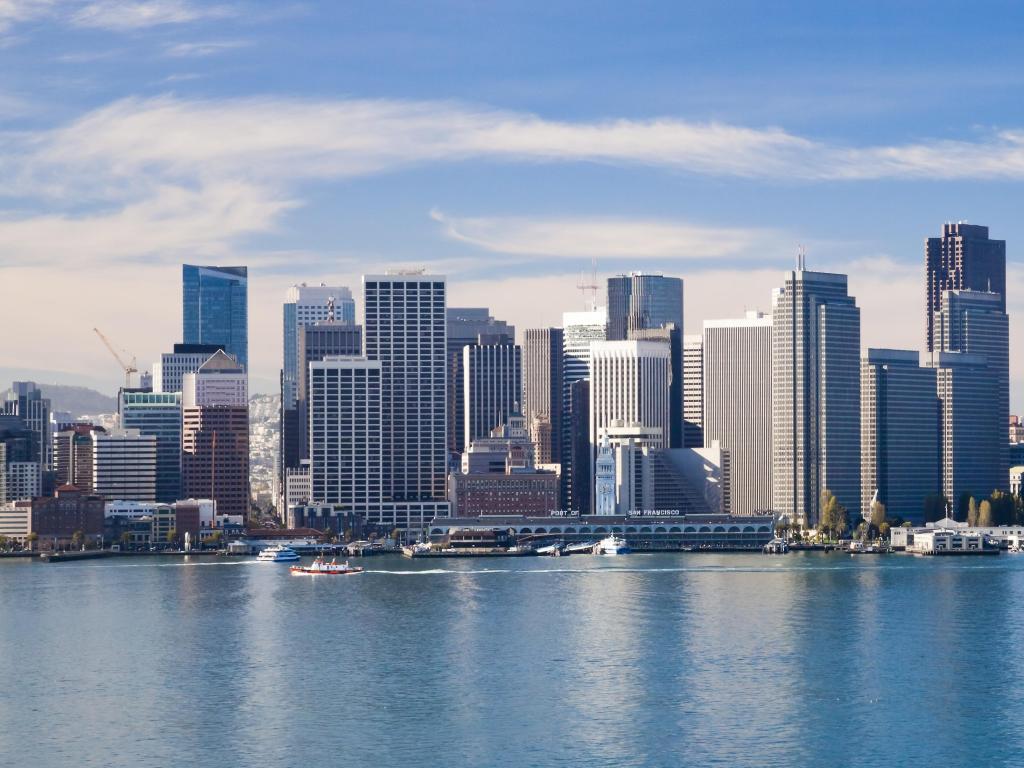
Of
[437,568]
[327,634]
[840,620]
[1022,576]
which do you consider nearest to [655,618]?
[840,620]

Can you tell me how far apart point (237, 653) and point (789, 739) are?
32.0 metres

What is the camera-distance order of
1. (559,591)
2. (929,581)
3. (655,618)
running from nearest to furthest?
(655,618) → (559,591) → (929,581)

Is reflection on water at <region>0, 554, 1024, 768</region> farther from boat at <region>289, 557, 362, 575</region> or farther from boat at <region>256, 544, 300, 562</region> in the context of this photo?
boat at <region>256, 544, 300, 562</region>

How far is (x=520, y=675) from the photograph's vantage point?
261 feet

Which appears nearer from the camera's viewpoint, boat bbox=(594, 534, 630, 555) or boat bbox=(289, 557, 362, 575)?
boat bbox=(289, 557, 362, 575)

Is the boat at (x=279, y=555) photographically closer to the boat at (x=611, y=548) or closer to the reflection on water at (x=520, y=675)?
the boat at (x=611, y=548)

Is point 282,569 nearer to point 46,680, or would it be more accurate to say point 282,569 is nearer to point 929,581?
point 929,581

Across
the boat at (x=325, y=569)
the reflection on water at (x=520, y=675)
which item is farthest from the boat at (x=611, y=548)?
the reflection on water at (x=520, y=675)

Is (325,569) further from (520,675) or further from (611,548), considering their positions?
(520,675)

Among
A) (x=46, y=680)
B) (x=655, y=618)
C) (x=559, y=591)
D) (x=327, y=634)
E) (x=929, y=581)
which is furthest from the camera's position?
(x=929, y=581)

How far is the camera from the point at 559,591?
411ft

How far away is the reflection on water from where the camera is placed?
64.3m

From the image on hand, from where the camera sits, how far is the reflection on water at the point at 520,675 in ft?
211

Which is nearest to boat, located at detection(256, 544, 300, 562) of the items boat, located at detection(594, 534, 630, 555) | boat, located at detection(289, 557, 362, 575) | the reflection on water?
boat, located at detection(289, 557, 362, 575)
